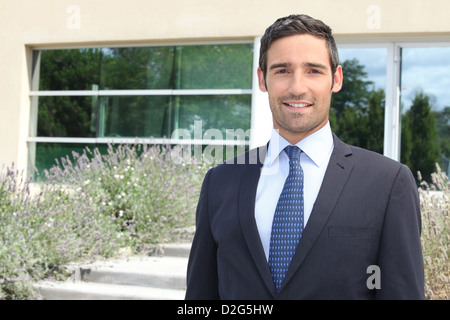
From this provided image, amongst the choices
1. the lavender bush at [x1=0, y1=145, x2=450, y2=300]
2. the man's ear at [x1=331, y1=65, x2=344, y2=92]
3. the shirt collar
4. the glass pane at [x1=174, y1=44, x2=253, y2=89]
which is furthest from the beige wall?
the shirt collar

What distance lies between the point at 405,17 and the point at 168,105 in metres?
3.87

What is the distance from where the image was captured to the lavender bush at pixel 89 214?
4.96m

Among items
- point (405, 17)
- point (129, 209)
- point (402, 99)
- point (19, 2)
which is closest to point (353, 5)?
point (405, 17)

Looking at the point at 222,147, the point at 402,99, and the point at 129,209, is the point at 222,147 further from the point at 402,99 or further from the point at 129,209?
the point at 402,99

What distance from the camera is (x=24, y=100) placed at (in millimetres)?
9234

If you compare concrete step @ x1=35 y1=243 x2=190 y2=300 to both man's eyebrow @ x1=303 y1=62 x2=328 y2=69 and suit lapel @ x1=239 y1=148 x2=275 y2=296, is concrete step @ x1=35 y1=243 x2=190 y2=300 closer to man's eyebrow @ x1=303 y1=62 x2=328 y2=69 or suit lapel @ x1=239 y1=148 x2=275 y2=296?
suit lapel @ x1=239 y1=148 x2=275 y2=296

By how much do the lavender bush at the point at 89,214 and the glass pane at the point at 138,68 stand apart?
1.81 meters

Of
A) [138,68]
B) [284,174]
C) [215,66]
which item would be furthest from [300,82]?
[138,68]

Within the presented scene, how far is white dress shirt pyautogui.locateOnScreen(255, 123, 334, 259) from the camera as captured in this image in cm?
158

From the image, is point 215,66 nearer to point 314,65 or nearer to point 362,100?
point 362,100

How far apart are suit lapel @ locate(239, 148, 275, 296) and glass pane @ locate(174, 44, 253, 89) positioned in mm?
6685

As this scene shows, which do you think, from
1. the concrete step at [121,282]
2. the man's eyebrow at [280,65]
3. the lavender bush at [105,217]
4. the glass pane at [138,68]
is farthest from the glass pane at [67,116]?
the man's eyebrow at [280,65]

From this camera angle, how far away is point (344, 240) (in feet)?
4.68

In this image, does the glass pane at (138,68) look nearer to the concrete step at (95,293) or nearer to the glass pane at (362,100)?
the glass pane at (362,100)
